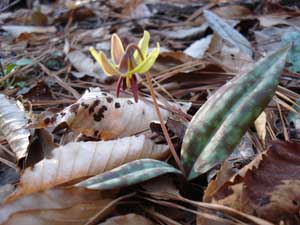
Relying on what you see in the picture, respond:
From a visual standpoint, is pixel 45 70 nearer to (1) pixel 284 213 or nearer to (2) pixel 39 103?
(2) pixel 39 103

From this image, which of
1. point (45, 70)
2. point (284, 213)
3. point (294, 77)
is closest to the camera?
point (284, 213)

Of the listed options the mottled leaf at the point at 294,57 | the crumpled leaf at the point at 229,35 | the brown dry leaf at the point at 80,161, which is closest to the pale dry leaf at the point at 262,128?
the brown dry leaf at the point at 80,161

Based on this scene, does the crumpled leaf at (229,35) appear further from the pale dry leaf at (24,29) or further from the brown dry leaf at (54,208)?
the pale dry leaf at (24,29)

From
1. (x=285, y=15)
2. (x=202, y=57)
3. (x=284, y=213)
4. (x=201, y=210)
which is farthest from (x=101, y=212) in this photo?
(x=285, y=15)

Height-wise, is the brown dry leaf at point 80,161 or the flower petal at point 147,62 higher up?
the flower petal at point 147,62

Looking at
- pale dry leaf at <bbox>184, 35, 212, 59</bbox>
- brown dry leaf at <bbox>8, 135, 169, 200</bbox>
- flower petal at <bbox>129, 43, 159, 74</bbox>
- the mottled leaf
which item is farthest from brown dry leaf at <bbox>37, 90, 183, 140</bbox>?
pale dry leaf at <bbox>184, 35, 212, 59</bbox>

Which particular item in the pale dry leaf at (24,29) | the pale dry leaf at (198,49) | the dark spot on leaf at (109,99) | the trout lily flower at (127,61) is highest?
the trout lily flower at (127,61)

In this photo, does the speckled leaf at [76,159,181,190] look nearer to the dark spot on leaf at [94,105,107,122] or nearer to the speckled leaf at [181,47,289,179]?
the speckled leaf at [181,47,289,179]
